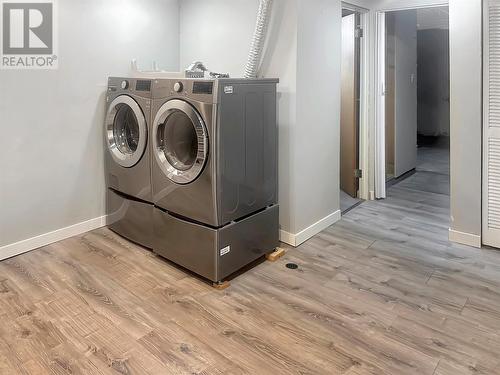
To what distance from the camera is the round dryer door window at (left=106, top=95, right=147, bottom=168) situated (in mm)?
3062

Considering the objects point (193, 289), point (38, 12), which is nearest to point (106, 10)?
point (38, 12)

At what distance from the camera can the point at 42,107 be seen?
3.04m

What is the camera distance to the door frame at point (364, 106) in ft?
13.4

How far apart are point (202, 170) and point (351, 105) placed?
2438mm

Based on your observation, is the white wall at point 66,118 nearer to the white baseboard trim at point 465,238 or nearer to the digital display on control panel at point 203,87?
the digital display on control panel at point 203,87

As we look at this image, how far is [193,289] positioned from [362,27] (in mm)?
3194

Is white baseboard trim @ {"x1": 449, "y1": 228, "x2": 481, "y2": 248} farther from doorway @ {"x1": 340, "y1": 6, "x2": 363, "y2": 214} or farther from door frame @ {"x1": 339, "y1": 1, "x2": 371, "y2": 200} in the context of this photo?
door frame @ {"x1": 339, "y1": 1, "x2": 371, "y2": 200}

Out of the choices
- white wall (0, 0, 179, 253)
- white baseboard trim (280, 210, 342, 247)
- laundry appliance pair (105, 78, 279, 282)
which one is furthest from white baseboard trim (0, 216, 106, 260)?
white baseboard trim (280, 210, 342, 247)

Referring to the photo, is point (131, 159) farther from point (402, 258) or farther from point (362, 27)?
point (362, 27)

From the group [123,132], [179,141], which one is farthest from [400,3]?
[123,132]

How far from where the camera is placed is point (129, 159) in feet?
10.1

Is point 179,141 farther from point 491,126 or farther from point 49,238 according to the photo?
point 491,126

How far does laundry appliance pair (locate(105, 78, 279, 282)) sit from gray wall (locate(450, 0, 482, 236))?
1420 mm

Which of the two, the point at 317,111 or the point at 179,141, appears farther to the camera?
the point at 317,111
